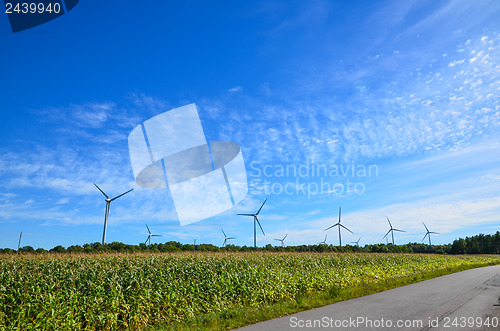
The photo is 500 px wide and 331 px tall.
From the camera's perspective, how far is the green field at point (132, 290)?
449 inches

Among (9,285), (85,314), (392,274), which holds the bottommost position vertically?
(392,274)

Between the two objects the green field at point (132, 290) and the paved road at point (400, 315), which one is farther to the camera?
the green field at point (132, 290)

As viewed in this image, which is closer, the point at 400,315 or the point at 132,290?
the point at 400,315

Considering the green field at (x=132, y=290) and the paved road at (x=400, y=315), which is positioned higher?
the green field at (x=132, y=290)

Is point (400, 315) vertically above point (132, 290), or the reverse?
point (132, 290)

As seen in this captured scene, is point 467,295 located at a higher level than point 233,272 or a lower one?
lower

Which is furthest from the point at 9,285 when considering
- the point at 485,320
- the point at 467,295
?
the point at 467,295

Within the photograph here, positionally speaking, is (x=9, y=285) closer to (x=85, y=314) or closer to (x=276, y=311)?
(x=85, y=314)

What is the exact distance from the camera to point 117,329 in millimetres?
12234

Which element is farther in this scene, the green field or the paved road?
the green field

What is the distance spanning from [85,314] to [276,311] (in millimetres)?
7600

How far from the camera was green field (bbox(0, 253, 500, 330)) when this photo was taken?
37.4 ft

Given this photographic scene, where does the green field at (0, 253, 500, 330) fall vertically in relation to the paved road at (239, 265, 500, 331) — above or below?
above

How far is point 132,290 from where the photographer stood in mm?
13859
